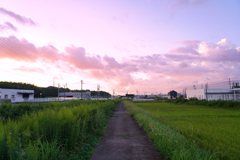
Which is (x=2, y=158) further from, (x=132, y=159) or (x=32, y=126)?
(x=132, y=159)

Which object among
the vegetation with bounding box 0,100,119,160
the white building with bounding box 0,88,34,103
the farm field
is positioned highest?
the white building with bounding box 0,88,34,103

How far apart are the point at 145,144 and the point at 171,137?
1.83 meters

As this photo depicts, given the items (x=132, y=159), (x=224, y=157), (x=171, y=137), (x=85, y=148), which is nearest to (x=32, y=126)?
(x=85, y=148)

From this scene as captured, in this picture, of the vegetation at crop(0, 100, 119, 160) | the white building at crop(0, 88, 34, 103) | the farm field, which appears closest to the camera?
the vegetation at crop(0, 100, 119, 160)

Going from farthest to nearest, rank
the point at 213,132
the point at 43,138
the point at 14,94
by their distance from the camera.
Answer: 1. the point at 14,94
2. the point at 213,132
3. the point at 43,138

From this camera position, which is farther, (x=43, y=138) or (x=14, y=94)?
(x=14, y=94)

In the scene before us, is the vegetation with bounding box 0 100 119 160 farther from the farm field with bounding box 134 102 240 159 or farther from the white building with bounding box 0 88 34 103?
the white building with bounding box 0 88 34 103

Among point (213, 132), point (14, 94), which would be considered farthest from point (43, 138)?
point (14, 94)

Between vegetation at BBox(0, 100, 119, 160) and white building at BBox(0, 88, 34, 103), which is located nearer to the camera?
vegetation at BBox(0, 100, 119, 160)

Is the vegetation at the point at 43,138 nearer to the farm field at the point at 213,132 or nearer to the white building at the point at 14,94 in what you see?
the farm field at the point at 213,132

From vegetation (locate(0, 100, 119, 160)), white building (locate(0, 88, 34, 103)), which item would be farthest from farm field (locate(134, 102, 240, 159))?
white building (locate(0, 88, 34, 103))

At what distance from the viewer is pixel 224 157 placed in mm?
5340

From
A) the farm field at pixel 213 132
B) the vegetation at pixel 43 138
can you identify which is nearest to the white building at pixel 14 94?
the farm field at pixel 213 132

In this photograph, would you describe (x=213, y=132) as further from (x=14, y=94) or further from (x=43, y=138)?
(x=14, y=94)
